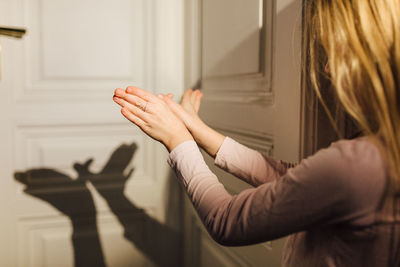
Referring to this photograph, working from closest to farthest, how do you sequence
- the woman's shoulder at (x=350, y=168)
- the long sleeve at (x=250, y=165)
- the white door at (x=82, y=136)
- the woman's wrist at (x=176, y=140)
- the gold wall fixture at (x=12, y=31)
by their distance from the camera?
the woman's shoulder at (x=350, y=168) < the woman's wrist at (x=176, y=140) < the long sleeve at (x=250, y=165) < the gold wall fixture at (x=12, y=31) < the white door at (x=82, y=136)

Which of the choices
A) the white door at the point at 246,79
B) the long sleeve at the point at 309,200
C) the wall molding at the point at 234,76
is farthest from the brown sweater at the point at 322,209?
the wall molding at the point at 234,76

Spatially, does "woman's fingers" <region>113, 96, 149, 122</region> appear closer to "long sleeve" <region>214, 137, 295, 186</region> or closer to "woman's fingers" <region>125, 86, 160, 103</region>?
"woman's fingers" <region>125, 86, 160, 103</region>

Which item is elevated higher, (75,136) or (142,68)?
(142,68)

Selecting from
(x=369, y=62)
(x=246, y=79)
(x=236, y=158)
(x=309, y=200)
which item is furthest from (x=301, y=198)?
(x=246, y=79)

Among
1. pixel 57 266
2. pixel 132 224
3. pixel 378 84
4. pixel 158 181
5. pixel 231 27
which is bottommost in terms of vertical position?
pixel 57 266

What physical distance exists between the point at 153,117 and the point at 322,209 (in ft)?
1.08

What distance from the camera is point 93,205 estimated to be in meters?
1.41

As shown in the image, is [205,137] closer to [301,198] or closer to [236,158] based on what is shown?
[236,158]

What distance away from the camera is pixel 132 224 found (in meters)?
1.46

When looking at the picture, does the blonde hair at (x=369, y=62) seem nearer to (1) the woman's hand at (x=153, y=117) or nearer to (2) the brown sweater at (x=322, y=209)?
(2) the brown sweater at (x=322, y=209)

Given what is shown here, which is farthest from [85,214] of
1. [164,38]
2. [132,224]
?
[164,38]

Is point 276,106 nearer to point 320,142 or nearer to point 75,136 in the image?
point 320,142

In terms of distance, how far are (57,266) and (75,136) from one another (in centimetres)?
46

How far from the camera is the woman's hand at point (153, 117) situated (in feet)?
2.24
